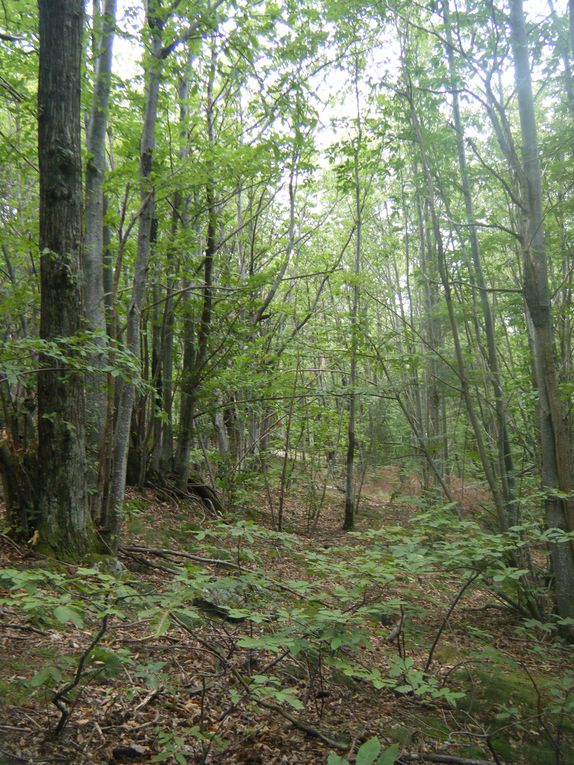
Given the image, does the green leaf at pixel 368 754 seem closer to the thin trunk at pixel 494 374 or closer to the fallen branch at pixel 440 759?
the fallen branch at pixel 440 759

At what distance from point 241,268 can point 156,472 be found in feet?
19.5

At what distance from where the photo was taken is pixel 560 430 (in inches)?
211

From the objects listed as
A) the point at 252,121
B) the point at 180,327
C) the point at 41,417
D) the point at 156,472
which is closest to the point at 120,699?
the point at 41,417

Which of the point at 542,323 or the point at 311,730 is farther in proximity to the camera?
the point at 542,323

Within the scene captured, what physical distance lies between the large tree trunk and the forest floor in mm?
1112

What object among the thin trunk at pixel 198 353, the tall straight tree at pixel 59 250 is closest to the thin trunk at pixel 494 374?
the thin trunk at pixel 198 353

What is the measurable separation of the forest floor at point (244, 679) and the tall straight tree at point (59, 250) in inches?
19.1

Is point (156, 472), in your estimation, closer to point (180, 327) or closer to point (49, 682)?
point (180, 327)

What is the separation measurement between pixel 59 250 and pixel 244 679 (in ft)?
12.1

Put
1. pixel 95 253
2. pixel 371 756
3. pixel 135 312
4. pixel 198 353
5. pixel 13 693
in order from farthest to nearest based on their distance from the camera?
1. pixel 198 353
2. pixel 95 253
3. pixel 135 312
4. pixel 13 693
5. pixel 371 756

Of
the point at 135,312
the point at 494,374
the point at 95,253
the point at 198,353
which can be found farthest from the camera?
the point at 198,353

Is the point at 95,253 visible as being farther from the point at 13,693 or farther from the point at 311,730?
the point at 311,730

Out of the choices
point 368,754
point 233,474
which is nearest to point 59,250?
point 368,754

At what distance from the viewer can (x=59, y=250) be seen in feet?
14.6
